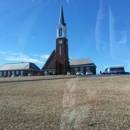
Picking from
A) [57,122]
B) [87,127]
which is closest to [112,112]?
[87,127]

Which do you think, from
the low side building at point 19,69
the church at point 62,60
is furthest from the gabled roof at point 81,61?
the low side building at point 19,69

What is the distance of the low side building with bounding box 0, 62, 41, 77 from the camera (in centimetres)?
7269

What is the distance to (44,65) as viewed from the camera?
226 feet

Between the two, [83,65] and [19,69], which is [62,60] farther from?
[19,69]

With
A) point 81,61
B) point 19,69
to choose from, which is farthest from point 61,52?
point 19,69

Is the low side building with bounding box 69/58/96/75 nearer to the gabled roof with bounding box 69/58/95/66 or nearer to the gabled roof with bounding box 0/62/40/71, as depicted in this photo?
the gabled roof with bounding box 69/58/95/66

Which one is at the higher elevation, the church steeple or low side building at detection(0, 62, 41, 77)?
the church steeple

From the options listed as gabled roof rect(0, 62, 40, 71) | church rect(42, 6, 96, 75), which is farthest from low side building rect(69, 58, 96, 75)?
gabled roof rect(0, 62, 40, 71)

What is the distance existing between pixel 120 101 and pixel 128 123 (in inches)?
125

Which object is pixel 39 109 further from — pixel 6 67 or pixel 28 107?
pixel 6 67

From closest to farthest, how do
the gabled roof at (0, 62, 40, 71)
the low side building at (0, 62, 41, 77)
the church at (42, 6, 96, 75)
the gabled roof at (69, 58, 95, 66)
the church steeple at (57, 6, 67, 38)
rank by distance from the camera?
the church at (42, 6, 96, 75) < the church steeple at (57, 6, 67, 38) < the gabled roof at (69, 58, 95, 66) < the low side building at (0, 62, 41, 77) < the gabled roof at (0, 62, 40, 71)

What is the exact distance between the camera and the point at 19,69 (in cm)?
7431

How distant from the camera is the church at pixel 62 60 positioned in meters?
57.6

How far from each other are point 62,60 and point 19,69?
84.0 ft
